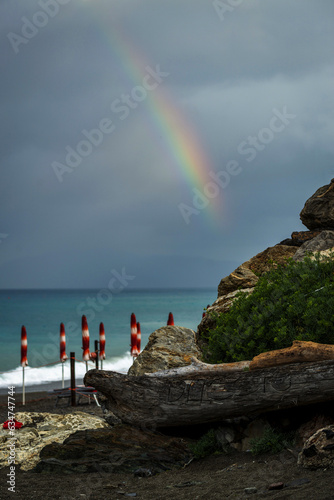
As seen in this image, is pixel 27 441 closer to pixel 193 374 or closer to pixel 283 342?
pixel 193 374

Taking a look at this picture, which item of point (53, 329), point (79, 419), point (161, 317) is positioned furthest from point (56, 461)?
point (161, 317)

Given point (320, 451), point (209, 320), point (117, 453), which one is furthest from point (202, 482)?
point (209, 320)

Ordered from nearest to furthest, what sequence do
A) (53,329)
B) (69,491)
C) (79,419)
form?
(69,491) < (79,419) < (53,329)

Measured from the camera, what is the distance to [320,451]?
5945 mm

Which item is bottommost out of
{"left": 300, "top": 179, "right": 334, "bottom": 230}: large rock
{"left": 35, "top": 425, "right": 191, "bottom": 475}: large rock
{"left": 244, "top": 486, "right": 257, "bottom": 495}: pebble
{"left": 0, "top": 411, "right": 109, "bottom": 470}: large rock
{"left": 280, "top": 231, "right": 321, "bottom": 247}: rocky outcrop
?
{"left": 0, "top": 411, "right": 109, "bottom": 470}: large rock

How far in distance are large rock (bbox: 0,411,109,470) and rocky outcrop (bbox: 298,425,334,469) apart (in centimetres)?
530

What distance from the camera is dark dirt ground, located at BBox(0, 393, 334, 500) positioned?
5.66 metres

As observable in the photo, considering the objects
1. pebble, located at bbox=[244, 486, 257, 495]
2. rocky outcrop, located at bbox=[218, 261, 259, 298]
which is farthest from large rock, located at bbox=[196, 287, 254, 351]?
pebble, located at bbox=[244, 486, 257, 495]

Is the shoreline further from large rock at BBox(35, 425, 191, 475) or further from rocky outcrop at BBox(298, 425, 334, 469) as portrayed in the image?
rocky outcrop at BBox(298, 425, 334, 469)

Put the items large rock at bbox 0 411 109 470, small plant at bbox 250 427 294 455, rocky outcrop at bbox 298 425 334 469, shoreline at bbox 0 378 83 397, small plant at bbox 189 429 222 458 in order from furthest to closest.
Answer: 1. shoreline at bbox 0 378 83 397
2. large rock at bbox 0 411 109 470
3. small plant at bbox 189 429 222 458
4. small plant at bbox 250 427 294 455
5. rocky outcrop at bbox 298 425 334 469

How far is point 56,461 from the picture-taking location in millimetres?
8383

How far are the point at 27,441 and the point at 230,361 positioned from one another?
4.97m

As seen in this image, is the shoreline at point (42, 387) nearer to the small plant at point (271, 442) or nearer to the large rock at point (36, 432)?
the large rock at point (36, 432)

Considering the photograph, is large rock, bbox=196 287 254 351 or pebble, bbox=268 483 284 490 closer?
pebble, bbox=268 483 284 490
